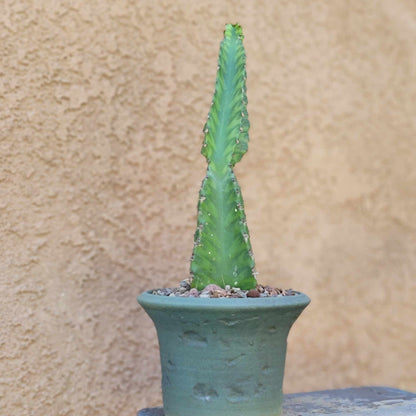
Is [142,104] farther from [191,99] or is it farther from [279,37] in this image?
[279,37]

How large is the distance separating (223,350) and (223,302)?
68 millimetres

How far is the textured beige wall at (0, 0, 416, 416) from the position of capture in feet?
Result: 3.41

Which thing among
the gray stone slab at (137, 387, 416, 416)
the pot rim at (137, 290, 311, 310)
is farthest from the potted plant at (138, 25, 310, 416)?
the gray stone slab at (137, 387, 416, 416)

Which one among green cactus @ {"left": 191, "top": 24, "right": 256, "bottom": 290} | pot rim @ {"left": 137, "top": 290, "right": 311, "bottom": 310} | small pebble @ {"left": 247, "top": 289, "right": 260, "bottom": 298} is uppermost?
green cactus @ {"left": 191, "top": 24, "right": 256, "bottom": 290}

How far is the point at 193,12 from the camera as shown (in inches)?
47.5

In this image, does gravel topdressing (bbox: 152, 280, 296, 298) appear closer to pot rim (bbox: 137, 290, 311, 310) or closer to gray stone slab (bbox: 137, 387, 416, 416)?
pot rim (bbox: 137, 290, 311, 310)

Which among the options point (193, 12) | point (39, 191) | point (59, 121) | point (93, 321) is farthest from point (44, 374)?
point (193, 12)

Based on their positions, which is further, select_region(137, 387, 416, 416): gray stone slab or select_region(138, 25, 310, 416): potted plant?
select_region(137, 387, 416, 416): gray stone slab

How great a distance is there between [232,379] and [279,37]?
2.43ft

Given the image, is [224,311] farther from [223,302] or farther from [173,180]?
[173,180]

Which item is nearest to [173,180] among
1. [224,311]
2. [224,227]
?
[224,227]

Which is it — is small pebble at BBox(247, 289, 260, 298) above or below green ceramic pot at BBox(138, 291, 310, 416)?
above

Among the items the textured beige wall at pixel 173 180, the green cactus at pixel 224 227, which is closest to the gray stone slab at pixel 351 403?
the textured beige wall at pixel 173 180

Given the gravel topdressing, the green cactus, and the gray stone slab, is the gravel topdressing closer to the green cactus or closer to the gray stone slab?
the green cactus
